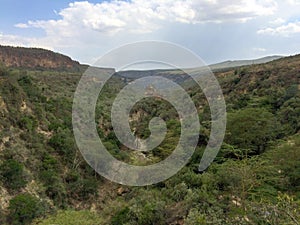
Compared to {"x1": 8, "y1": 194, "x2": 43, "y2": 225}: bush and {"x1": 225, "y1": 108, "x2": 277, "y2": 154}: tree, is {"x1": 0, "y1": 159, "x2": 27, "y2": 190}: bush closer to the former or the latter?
{"x1": 8, "y1": 194, "x2": 43, "y2": 225}: bush

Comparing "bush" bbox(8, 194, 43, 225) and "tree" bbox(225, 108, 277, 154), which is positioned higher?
"tree" bbox(225, 108, 277, 154)

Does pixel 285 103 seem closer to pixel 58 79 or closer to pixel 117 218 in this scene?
pixel 117 218

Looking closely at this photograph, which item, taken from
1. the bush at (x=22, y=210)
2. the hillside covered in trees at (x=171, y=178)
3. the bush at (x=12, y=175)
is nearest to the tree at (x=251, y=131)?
the hillside covered in trees at (x=171, y=178)

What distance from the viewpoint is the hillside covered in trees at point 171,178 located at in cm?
1121

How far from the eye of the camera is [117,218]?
1212cm

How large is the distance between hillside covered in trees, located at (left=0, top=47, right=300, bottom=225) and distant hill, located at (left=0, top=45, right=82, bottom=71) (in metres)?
40.2

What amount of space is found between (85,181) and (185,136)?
6.78 metres

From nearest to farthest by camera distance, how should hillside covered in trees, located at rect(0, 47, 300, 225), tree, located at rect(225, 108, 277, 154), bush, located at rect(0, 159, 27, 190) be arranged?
hillside covered in trees, located at rect(0, 47, 300, 225) → bush, located at rect(0, 159, 27, 190) → tree, located at rect(225, 108, 277, 154)

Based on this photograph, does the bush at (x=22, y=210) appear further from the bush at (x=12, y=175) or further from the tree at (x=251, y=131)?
the tree at (x=251, y=131)

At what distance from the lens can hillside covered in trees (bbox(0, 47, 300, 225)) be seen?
36.8 ft

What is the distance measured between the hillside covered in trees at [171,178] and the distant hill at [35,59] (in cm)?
4017

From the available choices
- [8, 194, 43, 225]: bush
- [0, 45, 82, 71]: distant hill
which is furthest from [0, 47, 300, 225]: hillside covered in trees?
[0, 45, 82, 71]: distant hill

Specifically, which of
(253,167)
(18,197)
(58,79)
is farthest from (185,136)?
(58,79)

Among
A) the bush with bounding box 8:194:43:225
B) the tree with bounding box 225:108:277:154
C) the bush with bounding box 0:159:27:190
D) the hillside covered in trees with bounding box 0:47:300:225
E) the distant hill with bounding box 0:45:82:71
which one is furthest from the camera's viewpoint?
the distant hill with bounding box 0:45:82:71
